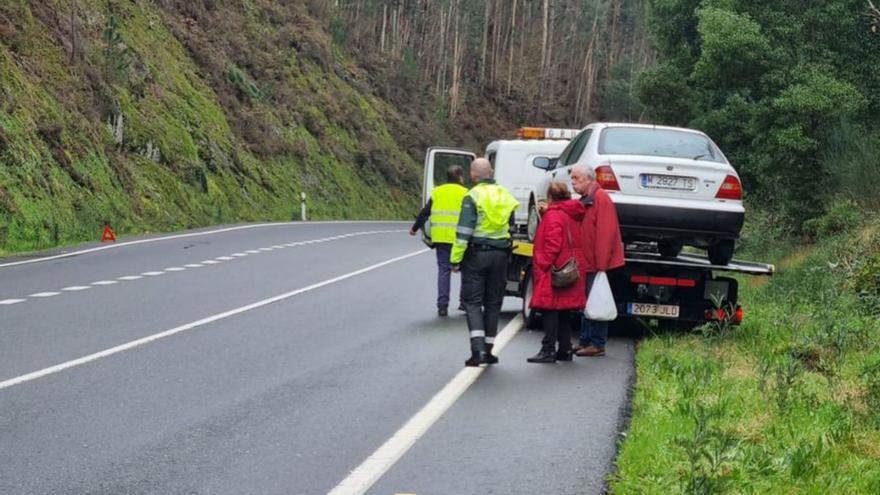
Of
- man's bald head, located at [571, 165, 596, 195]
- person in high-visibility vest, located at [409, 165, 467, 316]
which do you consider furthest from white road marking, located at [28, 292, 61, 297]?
man's bald head, located at [571, 165, 596, 195]

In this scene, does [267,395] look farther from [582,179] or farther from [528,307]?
[528,307]

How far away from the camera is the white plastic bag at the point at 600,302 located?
40.4 ft

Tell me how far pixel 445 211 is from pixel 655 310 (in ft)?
11.5

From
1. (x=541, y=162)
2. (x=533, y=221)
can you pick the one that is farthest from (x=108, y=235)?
(x=541, y=162)

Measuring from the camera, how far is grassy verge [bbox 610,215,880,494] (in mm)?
7043

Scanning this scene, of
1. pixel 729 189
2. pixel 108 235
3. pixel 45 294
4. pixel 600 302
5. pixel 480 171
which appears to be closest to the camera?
pixel 480 171

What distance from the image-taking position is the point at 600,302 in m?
12.4

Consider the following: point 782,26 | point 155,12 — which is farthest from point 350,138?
point 782,26

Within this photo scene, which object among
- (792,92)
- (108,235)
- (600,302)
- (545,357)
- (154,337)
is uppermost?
(792,92)

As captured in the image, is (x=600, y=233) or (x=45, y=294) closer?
(x=600, y=233)

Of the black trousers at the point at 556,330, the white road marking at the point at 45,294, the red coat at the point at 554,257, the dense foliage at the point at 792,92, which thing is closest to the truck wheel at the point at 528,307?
the black trousers at the point at 556,330

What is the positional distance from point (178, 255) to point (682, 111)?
17809 millimetres

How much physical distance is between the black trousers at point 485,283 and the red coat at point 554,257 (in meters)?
0.36

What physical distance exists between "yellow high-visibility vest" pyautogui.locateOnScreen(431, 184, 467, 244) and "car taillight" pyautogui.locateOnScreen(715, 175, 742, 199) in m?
3.64
